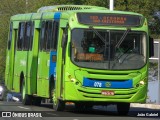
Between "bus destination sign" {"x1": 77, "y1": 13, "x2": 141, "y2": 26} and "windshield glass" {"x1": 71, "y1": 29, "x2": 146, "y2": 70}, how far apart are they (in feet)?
0.88

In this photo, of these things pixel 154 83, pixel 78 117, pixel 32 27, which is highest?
pixel 32 27

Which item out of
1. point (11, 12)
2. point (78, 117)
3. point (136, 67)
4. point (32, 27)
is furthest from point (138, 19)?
point (11, 12)

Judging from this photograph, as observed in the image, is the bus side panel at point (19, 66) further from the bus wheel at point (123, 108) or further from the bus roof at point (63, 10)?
the bus wheel at point (123, 108)

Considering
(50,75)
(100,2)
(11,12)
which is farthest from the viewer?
(11,12)

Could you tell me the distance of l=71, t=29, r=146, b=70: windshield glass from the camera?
893 inches

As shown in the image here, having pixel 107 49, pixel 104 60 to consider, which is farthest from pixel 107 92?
pixel 107 49

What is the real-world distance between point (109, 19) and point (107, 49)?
0.98 meters

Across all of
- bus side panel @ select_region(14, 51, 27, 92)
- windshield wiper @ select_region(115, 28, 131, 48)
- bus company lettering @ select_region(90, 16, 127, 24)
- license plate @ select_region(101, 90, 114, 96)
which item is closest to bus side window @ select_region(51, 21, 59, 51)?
bus company lettering @ select_region(90, 16, 127, 24)

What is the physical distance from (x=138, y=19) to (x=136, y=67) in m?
1.49

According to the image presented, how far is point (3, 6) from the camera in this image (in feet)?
219

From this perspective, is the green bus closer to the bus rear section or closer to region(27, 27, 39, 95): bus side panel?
the bus rear section

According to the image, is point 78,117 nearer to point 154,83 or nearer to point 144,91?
point 144,91

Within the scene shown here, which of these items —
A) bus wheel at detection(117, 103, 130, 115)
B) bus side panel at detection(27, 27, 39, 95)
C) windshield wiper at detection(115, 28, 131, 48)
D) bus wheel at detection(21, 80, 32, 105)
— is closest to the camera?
windshield wiper at detection(115, 28, 131, 48)

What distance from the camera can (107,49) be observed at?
2280cm
